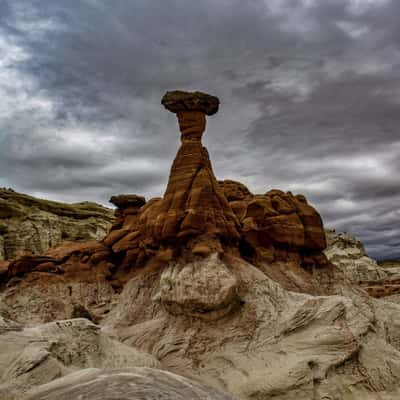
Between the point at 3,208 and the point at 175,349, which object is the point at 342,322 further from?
the point at 3,208

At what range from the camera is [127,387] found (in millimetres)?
6289

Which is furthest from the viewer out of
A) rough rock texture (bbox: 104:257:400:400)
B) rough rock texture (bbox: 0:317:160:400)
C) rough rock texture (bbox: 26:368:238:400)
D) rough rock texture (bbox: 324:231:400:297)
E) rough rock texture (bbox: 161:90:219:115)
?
rough rock texture (bbox: 324:231:400:297)

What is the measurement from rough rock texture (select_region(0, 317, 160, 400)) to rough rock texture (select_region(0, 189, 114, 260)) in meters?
33.8

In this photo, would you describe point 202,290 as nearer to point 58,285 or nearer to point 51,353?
point 51,353

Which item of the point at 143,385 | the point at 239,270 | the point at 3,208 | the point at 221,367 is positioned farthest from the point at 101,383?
the point at 3,208

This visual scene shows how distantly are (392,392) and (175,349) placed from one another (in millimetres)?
6072

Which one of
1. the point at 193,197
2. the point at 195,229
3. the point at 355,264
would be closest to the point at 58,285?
the point at 195,229

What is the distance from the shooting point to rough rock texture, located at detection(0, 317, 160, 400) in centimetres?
888

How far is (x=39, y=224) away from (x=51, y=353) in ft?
130

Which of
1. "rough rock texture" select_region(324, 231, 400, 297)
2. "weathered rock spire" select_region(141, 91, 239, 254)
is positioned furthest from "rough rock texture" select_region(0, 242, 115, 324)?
"rough rock texture" select_region(324, 231, 400, 297)

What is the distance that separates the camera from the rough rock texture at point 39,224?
Result: 152 feet

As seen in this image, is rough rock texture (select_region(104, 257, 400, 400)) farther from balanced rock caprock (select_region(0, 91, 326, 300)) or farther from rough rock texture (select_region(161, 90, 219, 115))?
rough rock texture (select_region(161, 90, 219, 115))

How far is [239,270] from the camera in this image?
16281 millimetres

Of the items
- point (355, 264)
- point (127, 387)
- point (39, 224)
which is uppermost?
point (39, 224)
